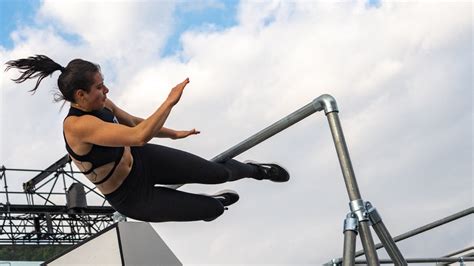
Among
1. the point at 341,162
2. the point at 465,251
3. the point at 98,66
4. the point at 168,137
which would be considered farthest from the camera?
the point at 465,251

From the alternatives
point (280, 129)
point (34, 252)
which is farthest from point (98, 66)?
point (34, 252)

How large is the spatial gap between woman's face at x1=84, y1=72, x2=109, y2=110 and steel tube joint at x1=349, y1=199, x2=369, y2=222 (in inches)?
43.6

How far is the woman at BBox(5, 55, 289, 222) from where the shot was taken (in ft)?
9.16

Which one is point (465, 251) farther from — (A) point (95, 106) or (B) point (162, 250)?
(A) point (95, 106)

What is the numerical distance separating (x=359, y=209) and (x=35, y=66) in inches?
60.0

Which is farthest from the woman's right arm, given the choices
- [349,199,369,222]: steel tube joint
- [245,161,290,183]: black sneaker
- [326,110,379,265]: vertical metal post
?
[245,161,290,183]: black sneaker

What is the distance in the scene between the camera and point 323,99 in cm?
283

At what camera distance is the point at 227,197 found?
12.7 feet

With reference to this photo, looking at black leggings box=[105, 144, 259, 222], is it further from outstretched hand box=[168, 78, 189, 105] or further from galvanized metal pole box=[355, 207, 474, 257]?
galvanized metal pole box=[355, 207, 474, 257]

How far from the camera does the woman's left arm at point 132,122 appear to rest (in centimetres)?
346

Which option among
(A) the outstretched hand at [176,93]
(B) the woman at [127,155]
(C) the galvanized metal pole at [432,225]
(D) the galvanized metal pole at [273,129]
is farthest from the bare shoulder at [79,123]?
(C) the galvanized metal pole at [432,225]

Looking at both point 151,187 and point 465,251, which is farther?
point 465,251

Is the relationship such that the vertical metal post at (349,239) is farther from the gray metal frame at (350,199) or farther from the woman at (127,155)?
the woman at (127,155)

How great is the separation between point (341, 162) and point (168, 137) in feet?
3.54
